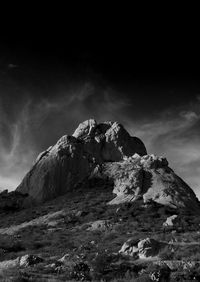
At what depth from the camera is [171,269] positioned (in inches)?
1089

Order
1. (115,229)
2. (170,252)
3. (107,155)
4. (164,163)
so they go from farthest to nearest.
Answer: (107,155)
(164,163)
(115,229)
(170,252)

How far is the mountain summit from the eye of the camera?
4161 inches

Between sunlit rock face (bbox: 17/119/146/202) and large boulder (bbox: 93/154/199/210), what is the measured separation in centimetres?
939

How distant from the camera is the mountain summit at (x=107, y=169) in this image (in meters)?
106

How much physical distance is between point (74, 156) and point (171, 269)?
107m

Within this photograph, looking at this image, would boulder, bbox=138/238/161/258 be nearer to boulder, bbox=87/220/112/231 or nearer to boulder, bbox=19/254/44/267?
boulder, bbox=19/254/44/267

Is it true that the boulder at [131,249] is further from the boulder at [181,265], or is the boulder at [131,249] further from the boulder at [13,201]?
the boulder at [13,201]

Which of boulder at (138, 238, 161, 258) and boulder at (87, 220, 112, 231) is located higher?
boulder at (87, 220, 112, 231)

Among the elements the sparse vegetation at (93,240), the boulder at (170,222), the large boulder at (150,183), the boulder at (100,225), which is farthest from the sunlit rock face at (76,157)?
the boulder at (170,222)

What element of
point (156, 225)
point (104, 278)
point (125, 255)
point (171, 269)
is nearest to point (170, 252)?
point (125, 255)

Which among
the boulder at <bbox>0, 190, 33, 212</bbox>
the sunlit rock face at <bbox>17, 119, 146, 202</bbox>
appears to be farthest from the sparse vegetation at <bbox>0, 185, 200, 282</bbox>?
the sunlit rock face at <bbox>17, 119, 146, 202</bbox>

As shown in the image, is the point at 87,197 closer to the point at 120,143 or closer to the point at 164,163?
the point at 164,163

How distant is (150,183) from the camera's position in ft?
356

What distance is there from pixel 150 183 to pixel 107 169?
69.7ft
